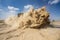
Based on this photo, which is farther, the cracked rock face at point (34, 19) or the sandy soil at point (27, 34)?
the cracked rock face at point (34, 19)

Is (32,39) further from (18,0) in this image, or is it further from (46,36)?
(18,0)

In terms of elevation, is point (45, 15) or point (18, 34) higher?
point (45, 15)

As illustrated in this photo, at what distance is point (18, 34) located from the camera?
1404mm

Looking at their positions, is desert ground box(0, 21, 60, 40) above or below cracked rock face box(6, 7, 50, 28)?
below

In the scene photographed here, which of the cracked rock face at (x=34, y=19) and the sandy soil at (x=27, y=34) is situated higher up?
the cracked rock face at (x=34, y=19)

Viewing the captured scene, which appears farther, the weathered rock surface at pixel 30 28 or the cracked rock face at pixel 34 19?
the cracked rock face at pixel 34 19

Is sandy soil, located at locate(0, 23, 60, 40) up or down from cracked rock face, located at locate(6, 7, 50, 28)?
down

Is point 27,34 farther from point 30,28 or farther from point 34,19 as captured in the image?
point 34,19

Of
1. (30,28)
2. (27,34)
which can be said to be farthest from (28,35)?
(30,28)

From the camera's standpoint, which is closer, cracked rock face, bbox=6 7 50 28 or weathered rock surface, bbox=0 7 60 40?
weathered rock surface, bbox=0 7 60 40

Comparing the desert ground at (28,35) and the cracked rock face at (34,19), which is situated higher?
the cracked rock face at (34,19)

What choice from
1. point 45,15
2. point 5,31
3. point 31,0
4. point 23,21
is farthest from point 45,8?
point 5,31

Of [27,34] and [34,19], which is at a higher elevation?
[34,19]

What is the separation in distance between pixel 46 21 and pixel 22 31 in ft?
1.37
